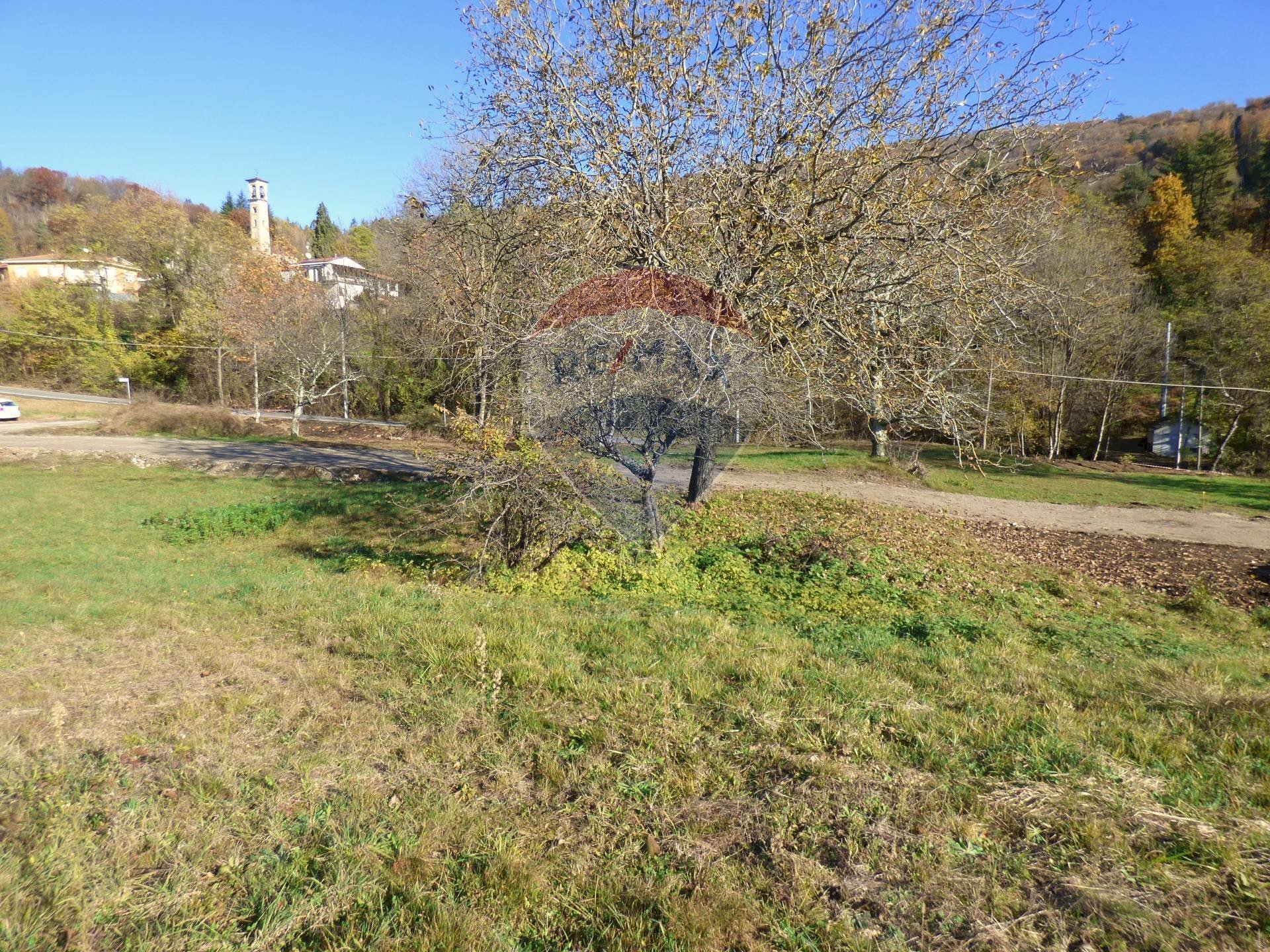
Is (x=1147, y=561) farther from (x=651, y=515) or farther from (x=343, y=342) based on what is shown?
(x=343, y=342)

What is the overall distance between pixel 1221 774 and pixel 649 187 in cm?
763

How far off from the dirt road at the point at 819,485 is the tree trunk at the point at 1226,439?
426 inches

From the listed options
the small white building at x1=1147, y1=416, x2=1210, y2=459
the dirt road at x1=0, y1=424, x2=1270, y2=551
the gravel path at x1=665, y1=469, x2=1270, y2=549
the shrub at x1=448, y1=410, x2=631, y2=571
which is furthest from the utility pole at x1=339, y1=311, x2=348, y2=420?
the small white building at x1=1147, y1=416, x2=1210, y2=459

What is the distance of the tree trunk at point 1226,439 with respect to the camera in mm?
22906

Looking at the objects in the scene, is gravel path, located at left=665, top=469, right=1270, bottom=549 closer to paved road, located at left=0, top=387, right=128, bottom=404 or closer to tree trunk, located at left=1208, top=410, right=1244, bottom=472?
tree trunk, located at left=1208, top=410, right=1244, bottom=472

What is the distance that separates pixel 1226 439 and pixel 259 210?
6351 cm

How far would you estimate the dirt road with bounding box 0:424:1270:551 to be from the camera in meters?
12.9

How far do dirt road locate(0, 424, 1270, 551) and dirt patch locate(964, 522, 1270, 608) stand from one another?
0.69m

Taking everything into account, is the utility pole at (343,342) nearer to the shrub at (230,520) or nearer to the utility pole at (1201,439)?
the shrub at (230,520)

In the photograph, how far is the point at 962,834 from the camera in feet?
8.89

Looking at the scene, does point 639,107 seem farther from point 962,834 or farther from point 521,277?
Result: point 962,834

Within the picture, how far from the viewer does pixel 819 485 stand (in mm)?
16219

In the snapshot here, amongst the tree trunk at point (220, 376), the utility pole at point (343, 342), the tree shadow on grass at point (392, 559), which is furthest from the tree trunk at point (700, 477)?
the tree trunk at point (220, 376)

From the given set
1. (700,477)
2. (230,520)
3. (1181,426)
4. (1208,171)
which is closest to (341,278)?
(230,520)
